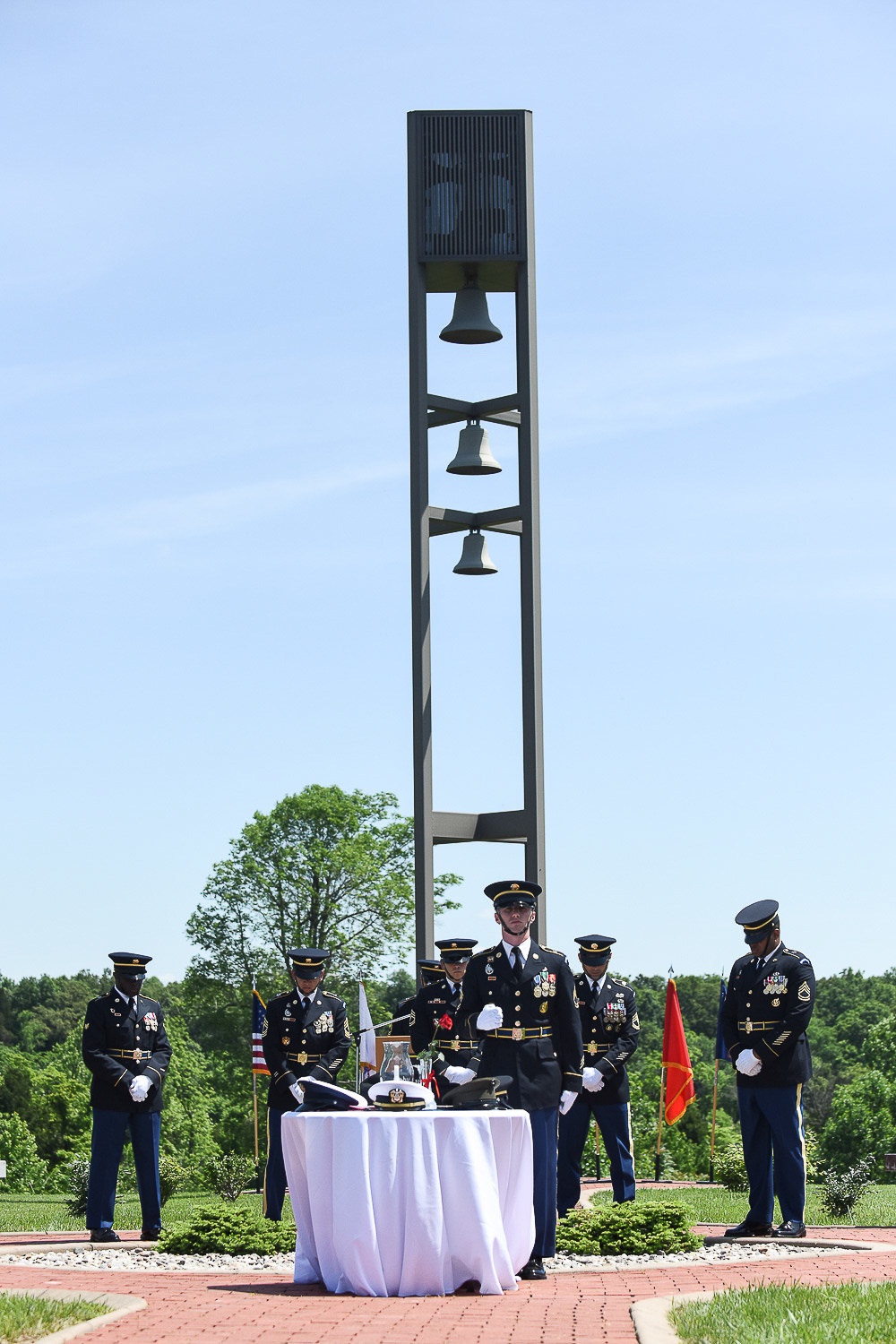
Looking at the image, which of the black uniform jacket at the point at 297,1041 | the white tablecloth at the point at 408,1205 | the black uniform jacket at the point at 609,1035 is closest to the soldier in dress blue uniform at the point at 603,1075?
the black uniform jacket at the point at 609,1035

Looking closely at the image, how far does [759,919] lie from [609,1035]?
2.11m

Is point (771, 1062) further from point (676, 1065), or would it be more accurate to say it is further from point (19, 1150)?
point (19, 1150)

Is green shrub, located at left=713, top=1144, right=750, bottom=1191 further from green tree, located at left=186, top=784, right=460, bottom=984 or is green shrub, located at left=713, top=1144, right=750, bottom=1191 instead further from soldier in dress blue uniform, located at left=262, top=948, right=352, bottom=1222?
green tree, located at left=186, top=784, right=460, bottom=984

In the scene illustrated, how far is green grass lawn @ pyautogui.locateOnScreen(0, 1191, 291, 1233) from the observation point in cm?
1354

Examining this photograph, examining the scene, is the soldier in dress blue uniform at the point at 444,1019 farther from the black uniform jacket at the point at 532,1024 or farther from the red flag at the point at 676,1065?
the red flag at the point at 676,1065

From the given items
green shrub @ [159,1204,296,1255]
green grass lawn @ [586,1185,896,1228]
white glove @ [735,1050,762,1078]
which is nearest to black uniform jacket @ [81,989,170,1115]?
green shrub @ [159,1204,296,1255]

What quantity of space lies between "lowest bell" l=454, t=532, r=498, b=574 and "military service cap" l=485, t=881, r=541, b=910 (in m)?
6.48

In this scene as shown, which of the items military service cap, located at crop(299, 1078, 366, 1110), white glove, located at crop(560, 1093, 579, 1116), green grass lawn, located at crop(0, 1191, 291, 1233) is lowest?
green grass lawn, located at crop(0, 1191, 291, 1233)

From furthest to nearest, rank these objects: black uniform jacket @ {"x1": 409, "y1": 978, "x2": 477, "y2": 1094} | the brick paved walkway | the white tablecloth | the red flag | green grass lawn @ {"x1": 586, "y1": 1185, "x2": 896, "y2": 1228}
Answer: the red flag
green grass lawn @ {"x1": 586, "y1": 1185, "x2": 896, "y2": 1228}
black uniform jacket @ {"x1": 409, "y1": 978, "x2": 477, "y2": 1094}
the white tablecloth
the brick paved walkway

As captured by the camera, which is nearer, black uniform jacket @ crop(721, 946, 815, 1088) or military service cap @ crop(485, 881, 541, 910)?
military service cap @ crop(485, 881, 541, 910)

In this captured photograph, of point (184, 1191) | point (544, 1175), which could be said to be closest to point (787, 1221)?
point (544, 1175)

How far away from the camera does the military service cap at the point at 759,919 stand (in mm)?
10523

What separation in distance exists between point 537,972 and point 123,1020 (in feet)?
11.7

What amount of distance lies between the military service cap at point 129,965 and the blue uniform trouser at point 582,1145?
312 centimetres
